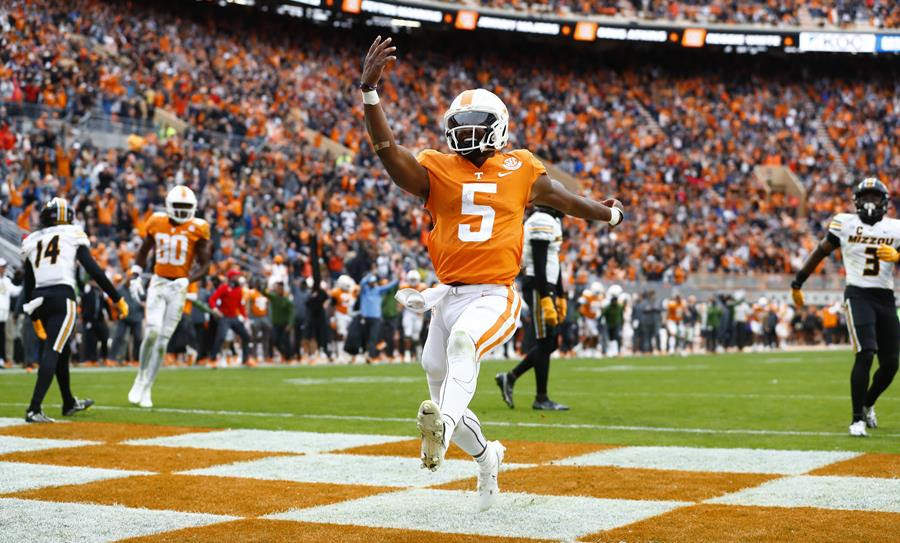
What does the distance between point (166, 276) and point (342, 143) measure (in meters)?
22.1

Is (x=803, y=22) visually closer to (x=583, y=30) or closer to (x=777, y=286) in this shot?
(x=583, y=30)

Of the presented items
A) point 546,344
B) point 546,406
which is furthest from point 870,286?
point 546,406

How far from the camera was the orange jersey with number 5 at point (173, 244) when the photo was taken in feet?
36.0

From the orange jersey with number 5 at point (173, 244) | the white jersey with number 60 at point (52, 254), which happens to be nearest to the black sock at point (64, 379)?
the white jersey with number 60 at point (52, 254)

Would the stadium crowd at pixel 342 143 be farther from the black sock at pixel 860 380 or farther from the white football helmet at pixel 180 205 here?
the black sock at pixel 860 380

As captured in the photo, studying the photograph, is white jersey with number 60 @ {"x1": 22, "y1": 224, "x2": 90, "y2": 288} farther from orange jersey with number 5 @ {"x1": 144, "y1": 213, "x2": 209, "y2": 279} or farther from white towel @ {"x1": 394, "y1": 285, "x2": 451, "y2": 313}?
white towel @ {"x1": 394, "y1": 285, "x2": 451, "y2": 313}

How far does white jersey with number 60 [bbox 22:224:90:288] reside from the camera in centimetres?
960

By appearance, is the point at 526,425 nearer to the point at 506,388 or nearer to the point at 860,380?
the point at 506,388

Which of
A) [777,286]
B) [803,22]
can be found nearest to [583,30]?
[803,22]

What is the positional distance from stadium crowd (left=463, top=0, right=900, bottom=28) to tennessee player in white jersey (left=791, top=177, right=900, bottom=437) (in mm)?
34814

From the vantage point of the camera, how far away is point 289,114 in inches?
1280

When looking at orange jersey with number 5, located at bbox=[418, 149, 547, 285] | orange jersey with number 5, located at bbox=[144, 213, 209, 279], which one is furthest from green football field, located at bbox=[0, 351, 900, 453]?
orange jersey with number 5, located at bbox=[418, 149, 547, 285]

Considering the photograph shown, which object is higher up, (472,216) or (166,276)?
(472,216)

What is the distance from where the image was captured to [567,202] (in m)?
5.56
